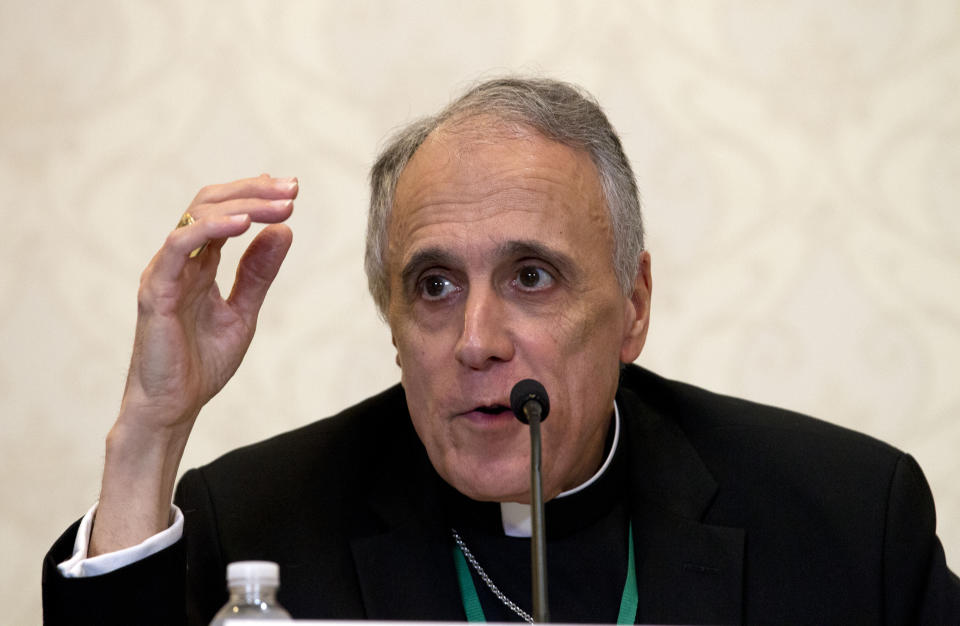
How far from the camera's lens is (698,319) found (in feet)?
10.1

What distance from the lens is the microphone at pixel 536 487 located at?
1.42 m

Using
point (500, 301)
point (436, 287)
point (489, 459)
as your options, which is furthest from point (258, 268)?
point (489, 459)

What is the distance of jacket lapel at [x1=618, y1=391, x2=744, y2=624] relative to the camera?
2.29 metres

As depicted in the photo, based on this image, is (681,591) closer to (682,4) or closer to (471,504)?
(471,504)

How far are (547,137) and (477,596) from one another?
96 centimetres

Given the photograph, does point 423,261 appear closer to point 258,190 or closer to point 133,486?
point 258,190

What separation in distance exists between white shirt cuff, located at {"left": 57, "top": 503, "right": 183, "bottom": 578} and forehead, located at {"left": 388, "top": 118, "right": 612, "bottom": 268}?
71cm

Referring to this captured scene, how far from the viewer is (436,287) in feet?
7.55

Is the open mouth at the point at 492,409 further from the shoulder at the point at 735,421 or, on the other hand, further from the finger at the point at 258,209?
the shoulder at the point at 735,421

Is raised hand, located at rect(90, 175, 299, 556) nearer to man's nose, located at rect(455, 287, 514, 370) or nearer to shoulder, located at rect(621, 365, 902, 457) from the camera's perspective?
man's nose, located at rect(455, 287, 514, 370)

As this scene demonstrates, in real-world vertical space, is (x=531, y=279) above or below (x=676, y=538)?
above

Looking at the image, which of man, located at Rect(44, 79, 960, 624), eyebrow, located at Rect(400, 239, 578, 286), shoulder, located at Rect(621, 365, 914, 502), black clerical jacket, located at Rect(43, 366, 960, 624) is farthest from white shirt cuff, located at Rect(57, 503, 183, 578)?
shoulder, located at Rect(621, 365, 914, 502)

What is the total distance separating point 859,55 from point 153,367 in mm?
2076

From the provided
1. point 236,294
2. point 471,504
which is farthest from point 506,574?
point 236,294
